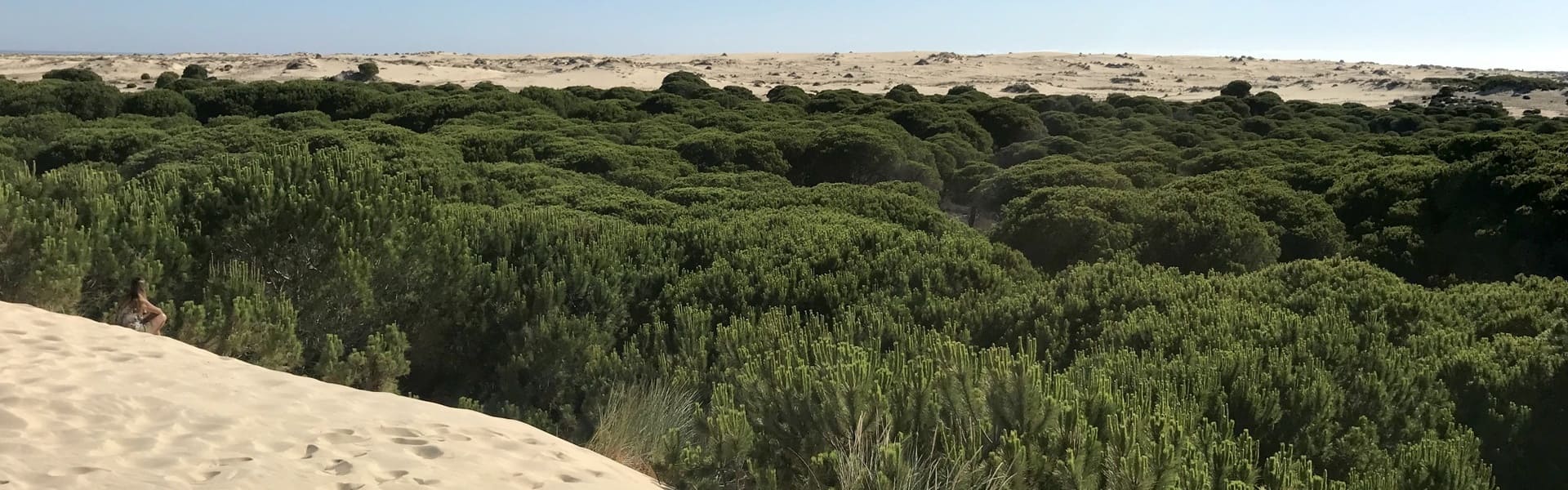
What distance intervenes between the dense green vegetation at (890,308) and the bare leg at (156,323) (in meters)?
0.19

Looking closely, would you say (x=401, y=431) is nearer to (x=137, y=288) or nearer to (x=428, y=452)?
(x=428, y=452)

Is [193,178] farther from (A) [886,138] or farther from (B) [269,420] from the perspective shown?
(A) [886,138]

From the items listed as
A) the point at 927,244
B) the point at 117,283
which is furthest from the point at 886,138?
the point at 117,283

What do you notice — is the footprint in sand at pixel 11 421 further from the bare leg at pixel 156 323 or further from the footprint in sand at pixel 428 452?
the bare leg at pixel 156 323

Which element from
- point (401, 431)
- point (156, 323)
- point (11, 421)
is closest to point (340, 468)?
point (401, 431)

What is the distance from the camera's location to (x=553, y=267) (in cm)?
897

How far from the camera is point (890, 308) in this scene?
8586 millimetres

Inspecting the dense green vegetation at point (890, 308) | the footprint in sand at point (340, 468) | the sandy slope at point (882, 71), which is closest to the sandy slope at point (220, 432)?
the footprint in sand at point (340, 468)

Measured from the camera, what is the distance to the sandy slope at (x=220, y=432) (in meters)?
4.14

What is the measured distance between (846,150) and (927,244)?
11717 mm

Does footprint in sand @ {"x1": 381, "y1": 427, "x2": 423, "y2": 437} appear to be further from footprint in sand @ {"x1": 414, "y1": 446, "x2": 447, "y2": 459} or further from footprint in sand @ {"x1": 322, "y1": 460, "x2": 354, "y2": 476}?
footprint in sand @ {"x1": 322, "y1": 460, "x2": 354, "y2": 476}

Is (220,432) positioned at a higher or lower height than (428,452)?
higher

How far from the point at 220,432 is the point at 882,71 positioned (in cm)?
7679

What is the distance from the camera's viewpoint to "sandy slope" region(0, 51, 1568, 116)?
2362 inches
